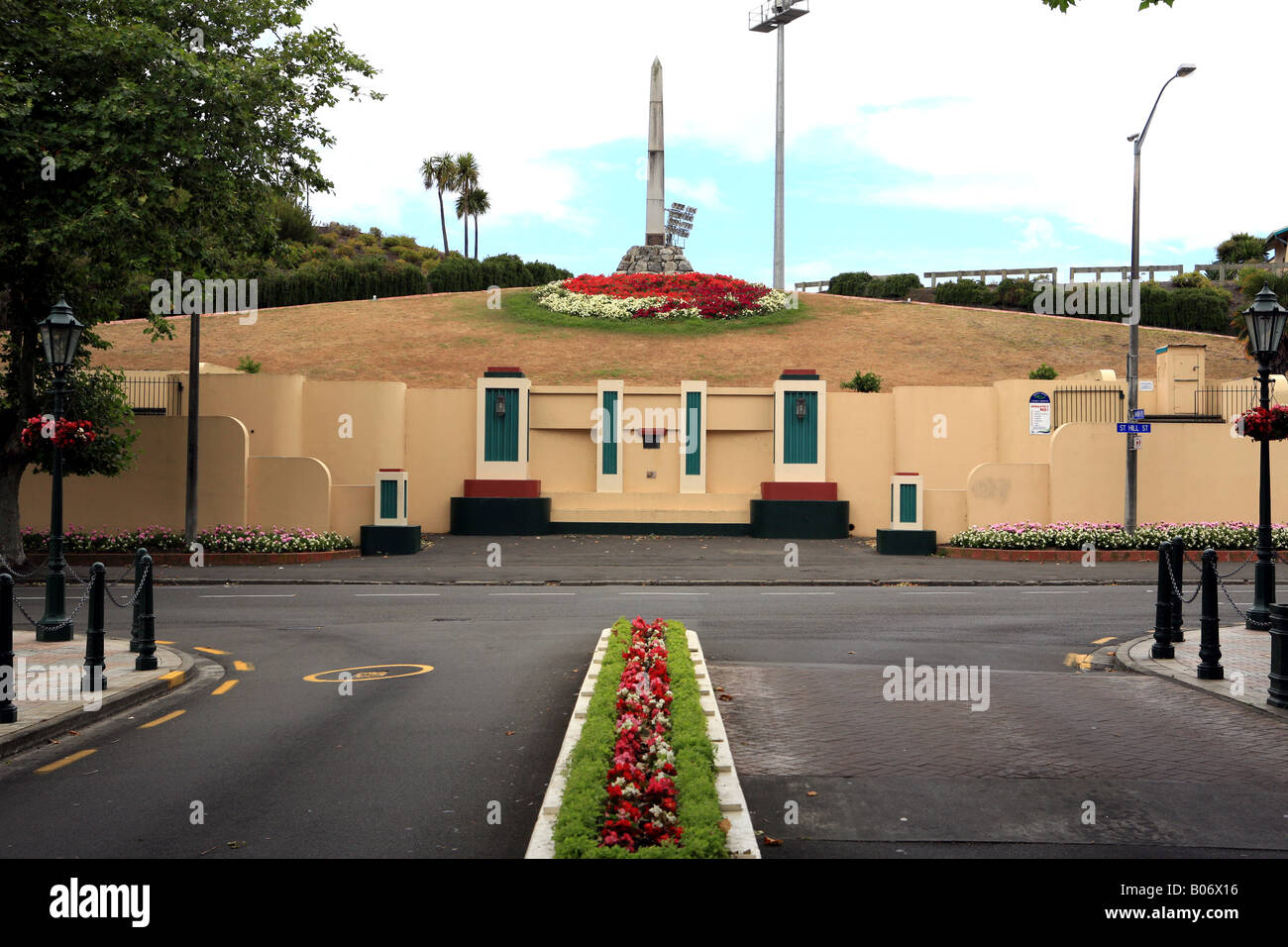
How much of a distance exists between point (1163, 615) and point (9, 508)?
815 inches

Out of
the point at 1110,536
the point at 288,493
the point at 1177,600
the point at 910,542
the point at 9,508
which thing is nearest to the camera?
the point at 1177,600

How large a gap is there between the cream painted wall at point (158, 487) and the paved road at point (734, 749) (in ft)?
39.8

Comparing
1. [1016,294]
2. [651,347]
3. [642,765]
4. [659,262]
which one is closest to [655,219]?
[659,262]

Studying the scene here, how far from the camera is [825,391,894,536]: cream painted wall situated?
1216 inches

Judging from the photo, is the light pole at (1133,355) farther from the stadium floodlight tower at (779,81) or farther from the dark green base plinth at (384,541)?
the stadium floodlight tower at (779,81)

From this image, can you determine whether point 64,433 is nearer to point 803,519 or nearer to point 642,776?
point 642,776

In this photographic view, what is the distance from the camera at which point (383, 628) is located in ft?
46.7

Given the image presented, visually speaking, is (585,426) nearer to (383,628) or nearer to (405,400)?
(405,400)

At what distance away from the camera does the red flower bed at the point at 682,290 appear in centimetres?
6200

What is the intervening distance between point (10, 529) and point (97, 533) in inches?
126

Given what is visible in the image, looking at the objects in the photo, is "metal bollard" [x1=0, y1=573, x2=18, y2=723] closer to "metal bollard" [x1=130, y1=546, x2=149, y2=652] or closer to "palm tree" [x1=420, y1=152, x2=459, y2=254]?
"metal bollard" [x1=130, y1=546, x2=149, y2=652]

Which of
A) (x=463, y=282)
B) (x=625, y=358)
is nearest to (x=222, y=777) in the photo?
(x=625, y=358)

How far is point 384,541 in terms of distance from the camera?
25.5 metres

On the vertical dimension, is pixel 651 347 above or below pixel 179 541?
above
